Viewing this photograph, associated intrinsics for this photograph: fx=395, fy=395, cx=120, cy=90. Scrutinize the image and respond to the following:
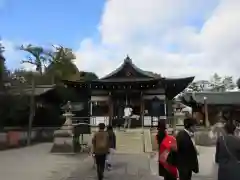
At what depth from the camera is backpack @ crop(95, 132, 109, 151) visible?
10.3 meters

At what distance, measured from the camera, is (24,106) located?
86.2 feet

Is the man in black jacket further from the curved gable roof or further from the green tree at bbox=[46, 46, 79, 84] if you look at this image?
the green tree at bbox=[46, 46, 79, 84]

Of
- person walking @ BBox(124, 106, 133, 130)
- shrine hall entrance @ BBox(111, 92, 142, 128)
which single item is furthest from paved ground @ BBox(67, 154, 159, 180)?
shrine hall entrance @ BBox(111, 92, 142, 128)

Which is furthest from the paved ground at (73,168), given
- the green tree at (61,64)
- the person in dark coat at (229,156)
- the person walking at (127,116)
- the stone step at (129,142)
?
the green tree at (61,64)

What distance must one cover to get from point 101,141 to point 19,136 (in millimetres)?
15248

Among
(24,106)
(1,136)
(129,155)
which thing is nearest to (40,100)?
(24,106)

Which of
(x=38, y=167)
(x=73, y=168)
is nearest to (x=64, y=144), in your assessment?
(x=38, y=167)

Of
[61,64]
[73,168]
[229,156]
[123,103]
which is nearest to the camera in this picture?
[229,156]

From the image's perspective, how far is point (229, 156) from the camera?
17.0 feet

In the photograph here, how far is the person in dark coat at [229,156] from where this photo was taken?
513 cm

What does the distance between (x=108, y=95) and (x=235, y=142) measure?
90.5 feet

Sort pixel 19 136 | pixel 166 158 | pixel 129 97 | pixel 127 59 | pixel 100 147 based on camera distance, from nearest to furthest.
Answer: pixel 166 158
pixel 100 147
pixel 19 136
pixel 129 97
pixel 127 59

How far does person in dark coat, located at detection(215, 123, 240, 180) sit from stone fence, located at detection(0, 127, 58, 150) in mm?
17613

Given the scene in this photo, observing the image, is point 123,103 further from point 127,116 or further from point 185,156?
point 185,156
